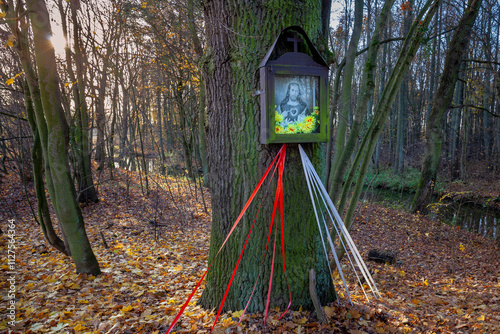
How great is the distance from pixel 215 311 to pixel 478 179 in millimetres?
17538

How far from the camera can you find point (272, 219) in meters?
2.35

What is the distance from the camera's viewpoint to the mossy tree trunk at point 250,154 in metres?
2.38

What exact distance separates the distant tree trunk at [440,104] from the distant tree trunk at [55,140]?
9669mm

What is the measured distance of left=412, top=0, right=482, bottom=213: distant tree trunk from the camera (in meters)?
8.50

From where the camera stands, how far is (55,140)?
11.6ft

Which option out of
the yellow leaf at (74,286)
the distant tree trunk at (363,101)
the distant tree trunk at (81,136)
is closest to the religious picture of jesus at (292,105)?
the distant tree trunk at (363,101)

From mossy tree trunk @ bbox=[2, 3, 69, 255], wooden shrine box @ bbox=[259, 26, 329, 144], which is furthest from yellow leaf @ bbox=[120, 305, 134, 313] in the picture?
wooden shrine box @ bbox=[259, 26, 329, 144]

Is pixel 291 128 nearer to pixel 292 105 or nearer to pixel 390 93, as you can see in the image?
pixel 292 105

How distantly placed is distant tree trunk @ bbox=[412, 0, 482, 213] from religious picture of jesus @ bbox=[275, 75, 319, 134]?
8498mm

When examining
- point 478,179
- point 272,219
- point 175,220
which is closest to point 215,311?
point 272,219

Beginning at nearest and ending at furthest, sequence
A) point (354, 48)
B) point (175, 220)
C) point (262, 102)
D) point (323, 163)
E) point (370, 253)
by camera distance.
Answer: point (262, 102), point (323, 163), point (370, 253), point (354, 48), point (175, 220)

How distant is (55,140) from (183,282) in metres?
2.37

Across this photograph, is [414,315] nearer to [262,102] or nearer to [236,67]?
[262,102]

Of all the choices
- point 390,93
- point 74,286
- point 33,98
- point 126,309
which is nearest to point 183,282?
point 126,309
